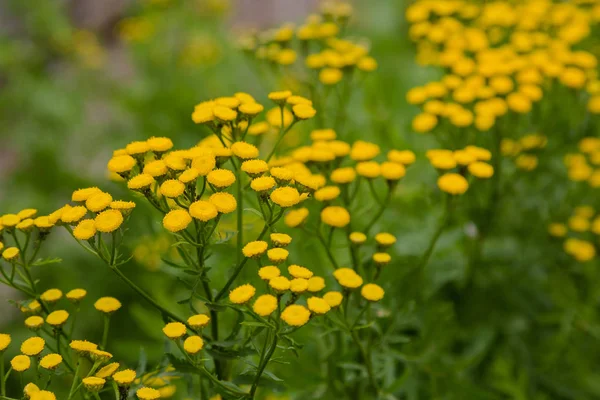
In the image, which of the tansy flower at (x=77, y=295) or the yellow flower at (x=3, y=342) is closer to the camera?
the yellow flower at (x=3, y=342)

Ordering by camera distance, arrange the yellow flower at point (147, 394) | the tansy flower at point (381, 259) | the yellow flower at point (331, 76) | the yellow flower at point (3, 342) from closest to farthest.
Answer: the yellow flower at point (147, 394) → the yellow flower at point (3, 342) → the tansy flower at point (381, 259) → the yellow flower at point (331, 76)

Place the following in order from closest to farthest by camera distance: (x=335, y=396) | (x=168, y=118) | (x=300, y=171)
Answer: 1. (x=300, y=171)
2. (x=335, y=396)
3. (x=168, y=118)

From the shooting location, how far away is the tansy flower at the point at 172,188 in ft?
3.82

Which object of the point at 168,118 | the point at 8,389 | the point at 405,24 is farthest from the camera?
the point at 405,24

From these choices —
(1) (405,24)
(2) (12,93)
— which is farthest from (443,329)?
(2) (12,93)

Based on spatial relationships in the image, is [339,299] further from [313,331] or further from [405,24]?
[405,24]

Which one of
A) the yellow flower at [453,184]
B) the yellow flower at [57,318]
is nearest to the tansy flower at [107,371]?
the yellow flower at [57,318]

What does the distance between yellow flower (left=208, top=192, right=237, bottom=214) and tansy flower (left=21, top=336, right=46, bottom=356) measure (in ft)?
1.36

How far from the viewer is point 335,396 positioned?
1685mm

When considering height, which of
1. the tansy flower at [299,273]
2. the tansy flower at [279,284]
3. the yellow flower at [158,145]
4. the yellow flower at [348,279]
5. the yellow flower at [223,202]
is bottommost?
the yellow flower at [348,279]

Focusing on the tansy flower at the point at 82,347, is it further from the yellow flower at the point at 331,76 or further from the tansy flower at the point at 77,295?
the yellow flower at the point at 331,76

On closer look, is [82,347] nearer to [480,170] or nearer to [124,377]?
[124,377]

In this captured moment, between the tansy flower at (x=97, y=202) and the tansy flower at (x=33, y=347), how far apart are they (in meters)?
0.26

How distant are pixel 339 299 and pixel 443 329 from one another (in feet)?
2.76
